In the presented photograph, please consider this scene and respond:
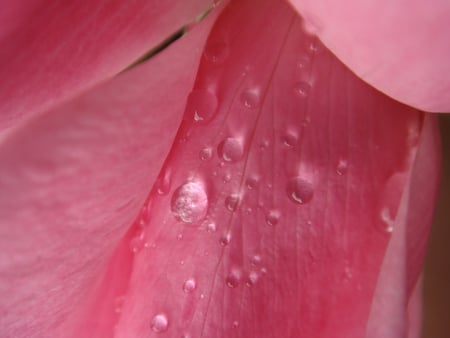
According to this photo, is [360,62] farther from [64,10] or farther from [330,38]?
[64,10]

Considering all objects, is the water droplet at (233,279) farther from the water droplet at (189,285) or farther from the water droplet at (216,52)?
the water droplet at (216,52)

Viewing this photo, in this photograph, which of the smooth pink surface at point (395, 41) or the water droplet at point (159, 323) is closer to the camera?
the smooth pink surface at point (395, 41)

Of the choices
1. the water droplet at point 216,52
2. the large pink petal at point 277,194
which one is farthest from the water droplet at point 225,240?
the water droplet at point 216,52

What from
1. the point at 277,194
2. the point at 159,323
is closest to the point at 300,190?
the point at 277,194

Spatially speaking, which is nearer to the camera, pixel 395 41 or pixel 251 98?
pixel 395 41

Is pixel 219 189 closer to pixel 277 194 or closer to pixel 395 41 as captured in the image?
pixel 277 194

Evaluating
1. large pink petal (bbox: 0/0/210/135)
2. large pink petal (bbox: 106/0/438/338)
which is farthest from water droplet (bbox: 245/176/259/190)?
large pink petal (bbox: 0/0/210/135)

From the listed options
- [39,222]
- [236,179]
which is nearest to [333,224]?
[236,179]
